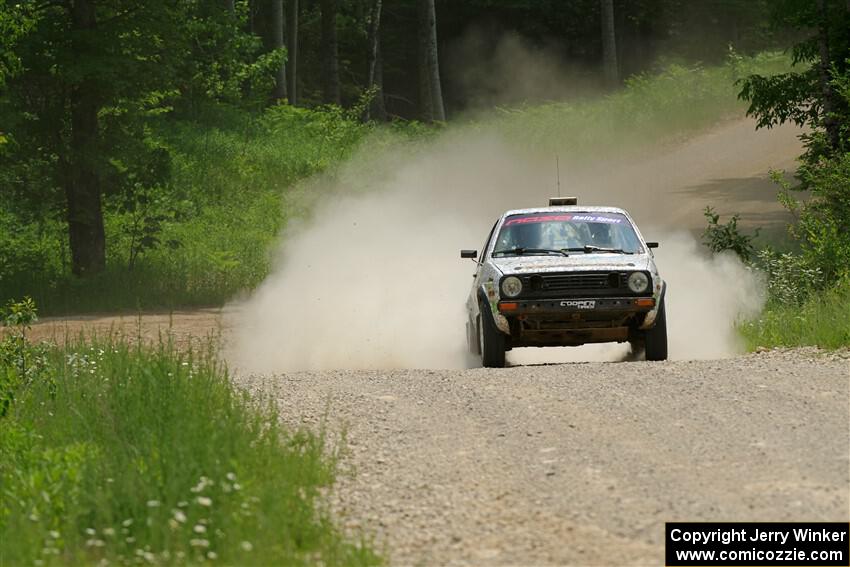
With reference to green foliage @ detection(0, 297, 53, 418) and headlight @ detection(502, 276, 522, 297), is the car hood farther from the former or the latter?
green foliage @ detection(0, 297, 53, 418)

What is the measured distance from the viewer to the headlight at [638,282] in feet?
51.5

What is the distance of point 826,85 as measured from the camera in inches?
899

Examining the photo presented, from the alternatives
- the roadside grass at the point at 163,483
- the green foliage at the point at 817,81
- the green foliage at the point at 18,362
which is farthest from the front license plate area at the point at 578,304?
the green foliage at the point at 817,81

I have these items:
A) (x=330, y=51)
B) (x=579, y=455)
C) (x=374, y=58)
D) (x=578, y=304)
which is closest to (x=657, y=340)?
(x=578, y=304)

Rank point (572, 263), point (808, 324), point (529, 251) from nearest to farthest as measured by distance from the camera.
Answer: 1. point (572, 263)
2. point (808, 324)
3. point (529, 251)

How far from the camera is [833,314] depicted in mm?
16531

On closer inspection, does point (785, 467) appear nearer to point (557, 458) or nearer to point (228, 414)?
point (557, 458)

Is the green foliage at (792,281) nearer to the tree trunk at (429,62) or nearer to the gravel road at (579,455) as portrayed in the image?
the gravel road at (579,455)

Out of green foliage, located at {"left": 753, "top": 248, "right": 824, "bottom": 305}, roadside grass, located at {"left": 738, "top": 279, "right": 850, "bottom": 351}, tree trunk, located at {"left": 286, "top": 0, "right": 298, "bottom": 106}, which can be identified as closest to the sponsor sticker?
roadside grass, located at {"left": 738, "top": 279, "right": 850, "bottom": 351}

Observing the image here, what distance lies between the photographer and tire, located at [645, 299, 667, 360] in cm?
1594

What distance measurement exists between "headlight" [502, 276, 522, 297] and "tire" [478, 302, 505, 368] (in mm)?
326

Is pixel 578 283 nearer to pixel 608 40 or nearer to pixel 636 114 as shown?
pixel 636 114

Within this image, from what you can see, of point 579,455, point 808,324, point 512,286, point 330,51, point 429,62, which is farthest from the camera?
point 330,51

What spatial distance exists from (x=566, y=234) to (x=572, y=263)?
1.08 meters
